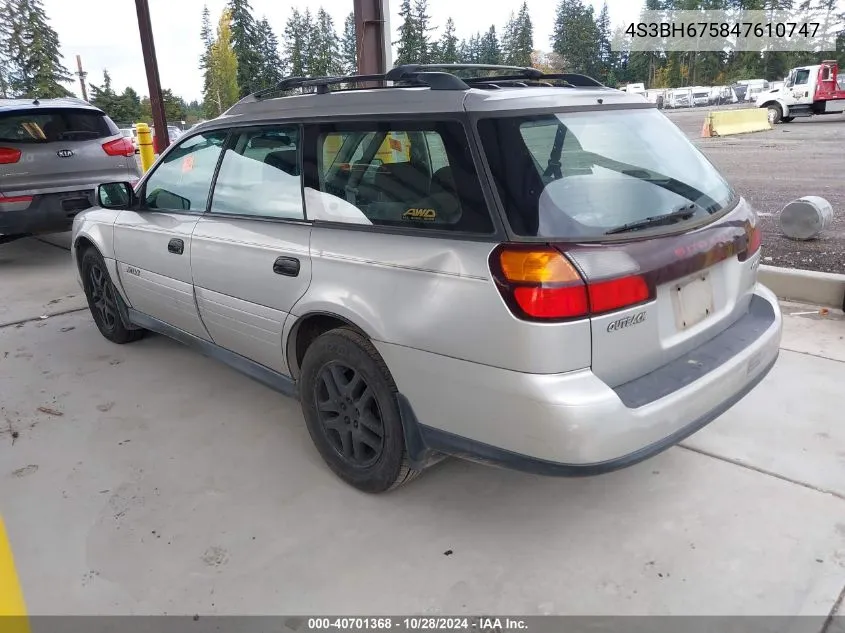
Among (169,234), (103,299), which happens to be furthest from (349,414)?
(103,299)

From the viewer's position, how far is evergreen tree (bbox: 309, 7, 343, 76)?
52.6 m

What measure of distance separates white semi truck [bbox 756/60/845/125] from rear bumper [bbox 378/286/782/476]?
2969cm

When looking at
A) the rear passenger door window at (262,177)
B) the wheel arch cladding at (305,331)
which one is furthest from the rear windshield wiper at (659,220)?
the rear passenger door window at (262,177)

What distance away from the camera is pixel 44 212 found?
279 inches

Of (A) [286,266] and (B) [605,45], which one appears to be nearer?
(A) [286,266]

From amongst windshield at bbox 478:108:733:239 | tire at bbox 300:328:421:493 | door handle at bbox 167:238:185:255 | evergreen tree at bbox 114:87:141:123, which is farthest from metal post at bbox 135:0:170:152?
evergreen tree at bbox 114:87:141:123

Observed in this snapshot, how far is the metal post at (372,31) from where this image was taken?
22.8 ft

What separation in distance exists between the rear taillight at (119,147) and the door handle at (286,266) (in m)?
5.92

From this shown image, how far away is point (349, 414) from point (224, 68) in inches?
2677

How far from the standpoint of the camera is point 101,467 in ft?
10.2

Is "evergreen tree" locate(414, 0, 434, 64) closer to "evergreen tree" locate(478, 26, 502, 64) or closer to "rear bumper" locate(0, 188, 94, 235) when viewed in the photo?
"evergreen tree" locate(478, 26, 502, 64)

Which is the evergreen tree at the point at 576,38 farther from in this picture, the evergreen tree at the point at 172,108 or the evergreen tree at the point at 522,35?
the evergreen tree at the point at 172,108

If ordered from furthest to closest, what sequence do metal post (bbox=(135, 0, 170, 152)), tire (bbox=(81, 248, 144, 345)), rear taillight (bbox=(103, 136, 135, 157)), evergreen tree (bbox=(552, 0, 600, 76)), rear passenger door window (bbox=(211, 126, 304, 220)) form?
evergreen tree (bbox=(552, 0, 600, 76)) → metal post (bbox=(135, 0, 170, 152)) → rear taillight (bbox=(103, 136, 135, 157)) → tire (bbox=(81, 248, 144, 345)) → rear passenger door window (bbox=(211, 126, 304, 220))

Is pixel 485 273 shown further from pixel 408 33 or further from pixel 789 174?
pixel 408 33
